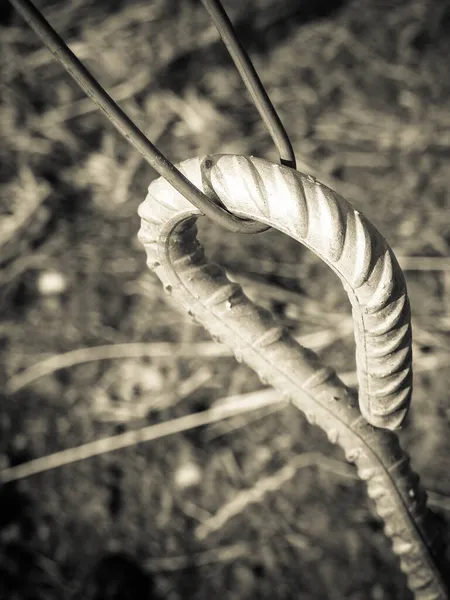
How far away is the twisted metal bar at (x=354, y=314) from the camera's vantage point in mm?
296

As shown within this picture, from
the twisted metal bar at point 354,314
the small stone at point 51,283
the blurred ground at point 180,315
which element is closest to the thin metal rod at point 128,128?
the twisted metal bar at point 354,314

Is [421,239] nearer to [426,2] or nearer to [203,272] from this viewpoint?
[426,2]

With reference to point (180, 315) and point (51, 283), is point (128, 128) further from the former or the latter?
point (51, 283)

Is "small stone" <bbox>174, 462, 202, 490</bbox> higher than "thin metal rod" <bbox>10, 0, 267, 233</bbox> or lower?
lower

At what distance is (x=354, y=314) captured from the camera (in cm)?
33

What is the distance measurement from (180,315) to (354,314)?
894 mm

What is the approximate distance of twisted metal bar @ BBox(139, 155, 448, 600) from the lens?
0.97 ft

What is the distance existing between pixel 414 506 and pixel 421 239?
33.3 inches

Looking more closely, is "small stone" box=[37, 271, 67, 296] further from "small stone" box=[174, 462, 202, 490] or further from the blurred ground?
"small stone" box=[174, 462, 202, 490]

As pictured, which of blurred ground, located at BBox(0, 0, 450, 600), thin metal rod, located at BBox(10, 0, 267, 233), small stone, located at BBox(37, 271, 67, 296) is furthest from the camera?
small stone, located at BBox(37, 271, 67, 296)

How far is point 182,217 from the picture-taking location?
338 millimetres

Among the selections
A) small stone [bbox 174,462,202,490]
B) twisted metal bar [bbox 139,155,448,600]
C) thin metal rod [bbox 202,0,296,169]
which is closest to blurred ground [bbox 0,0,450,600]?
small stone [bbox 174,462,202,490]

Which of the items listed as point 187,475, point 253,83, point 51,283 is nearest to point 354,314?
point 253,83

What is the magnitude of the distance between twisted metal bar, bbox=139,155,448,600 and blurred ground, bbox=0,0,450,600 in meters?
0.62
